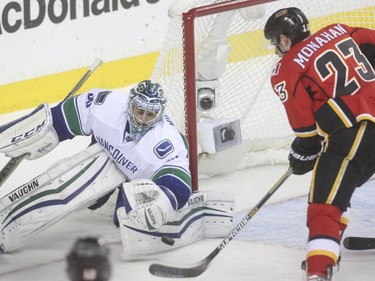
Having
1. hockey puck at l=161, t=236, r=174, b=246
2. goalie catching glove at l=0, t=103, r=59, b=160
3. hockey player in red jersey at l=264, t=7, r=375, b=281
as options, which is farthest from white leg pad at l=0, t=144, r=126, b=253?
hockey player in red jersey at l=264, t=7, r=375, b=281

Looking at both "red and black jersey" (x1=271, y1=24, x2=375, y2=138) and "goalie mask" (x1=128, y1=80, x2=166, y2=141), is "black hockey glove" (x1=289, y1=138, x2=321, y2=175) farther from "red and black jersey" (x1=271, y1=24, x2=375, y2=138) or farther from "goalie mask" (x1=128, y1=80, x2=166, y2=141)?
"goalie mask" (x1=128, y1=80, x2=166, y2=141)

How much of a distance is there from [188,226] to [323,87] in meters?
0.90

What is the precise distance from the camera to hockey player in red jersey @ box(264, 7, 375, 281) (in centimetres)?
346

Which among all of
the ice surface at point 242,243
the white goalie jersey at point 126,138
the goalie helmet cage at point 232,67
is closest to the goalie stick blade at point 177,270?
the ice surface at point 242,243

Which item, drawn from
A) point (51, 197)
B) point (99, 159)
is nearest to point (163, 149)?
point (99, 159)

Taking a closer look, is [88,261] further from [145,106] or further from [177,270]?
[145,106]

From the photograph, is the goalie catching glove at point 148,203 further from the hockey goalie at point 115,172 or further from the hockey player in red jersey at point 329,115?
the hockey player in red jersey at point 329,115

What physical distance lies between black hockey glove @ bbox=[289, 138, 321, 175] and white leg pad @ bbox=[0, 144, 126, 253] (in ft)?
2.37

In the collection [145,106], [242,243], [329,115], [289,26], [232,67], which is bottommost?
[242,243]

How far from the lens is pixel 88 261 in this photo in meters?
3.93

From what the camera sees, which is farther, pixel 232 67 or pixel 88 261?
pixel 232 67

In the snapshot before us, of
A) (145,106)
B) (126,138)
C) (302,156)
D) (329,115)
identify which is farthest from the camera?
(126,138)

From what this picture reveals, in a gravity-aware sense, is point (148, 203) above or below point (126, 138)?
below

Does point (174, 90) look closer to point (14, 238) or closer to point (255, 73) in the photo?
point (255, 73)
